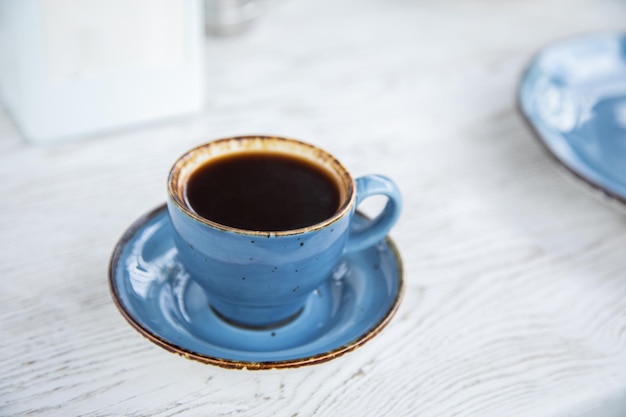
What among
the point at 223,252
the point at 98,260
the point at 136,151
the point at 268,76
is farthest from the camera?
the point at 268,76

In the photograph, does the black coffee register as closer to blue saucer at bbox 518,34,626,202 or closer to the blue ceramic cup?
the blue ceramic cup

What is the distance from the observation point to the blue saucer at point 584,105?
54cm

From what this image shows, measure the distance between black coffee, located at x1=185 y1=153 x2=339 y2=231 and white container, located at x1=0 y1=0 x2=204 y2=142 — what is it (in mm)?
186

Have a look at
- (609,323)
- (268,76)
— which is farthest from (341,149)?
(609,323)

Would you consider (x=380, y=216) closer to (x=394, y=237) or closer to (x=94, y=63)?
(x=394, y=237)

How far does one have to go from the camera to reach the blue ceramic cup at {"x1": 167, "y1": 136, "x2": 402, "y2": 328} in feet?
1.13

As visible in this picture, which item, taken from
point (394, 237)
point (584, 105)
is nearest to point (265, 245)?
point (394, 237)

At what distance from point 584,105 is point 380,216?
1.02 feet

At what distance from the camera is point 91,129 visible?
0.56 m

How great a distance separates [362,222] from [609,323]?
0.53 ft

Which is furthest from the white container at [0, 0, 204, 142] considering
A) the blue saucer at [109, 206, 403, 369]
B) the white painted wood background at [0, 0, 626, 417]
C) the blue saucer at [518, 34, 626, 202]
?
the blue saucer at [518, 34, 626, 202]

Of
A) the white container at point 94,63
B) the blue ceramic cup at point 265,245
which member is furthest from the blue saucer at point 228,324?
the white container at point 94,63

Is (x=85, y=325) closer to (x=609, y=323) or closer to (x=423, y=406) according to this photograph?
(x=423, y=406)

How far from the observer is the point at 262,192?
0.39 metres
